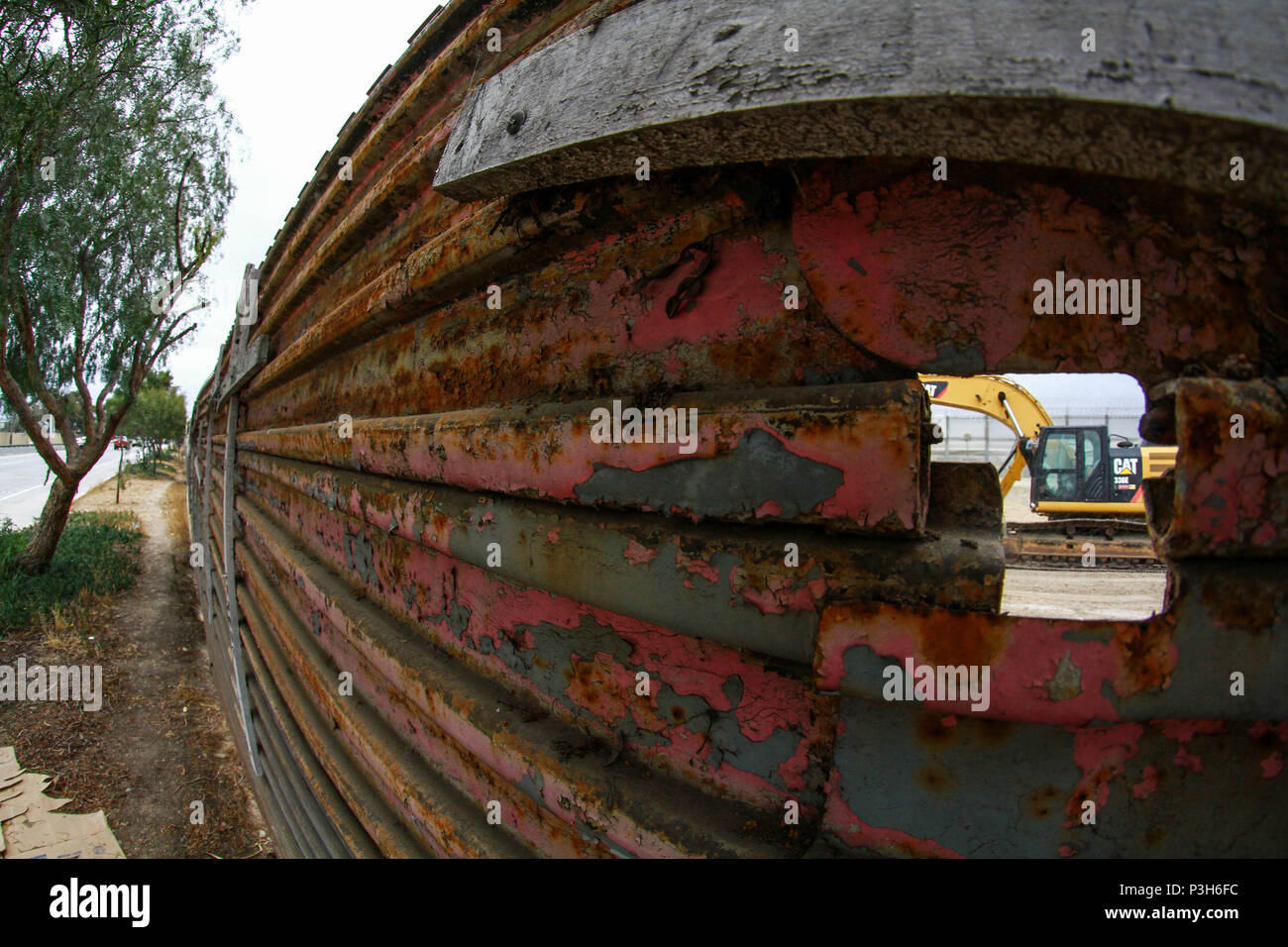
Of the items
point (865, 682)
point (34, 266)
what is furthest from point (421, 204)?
point (34, 266)

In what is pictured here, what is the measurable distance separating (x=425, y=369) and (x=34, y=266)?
1430 centimetres

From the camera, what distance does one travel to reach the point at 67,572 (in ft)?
35.7

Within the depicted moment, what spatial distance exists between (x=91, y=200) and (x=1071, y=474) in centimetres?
1889

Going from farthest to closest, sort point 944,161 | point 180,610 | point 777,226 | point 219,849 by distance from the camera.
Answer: point 180,610, point 219,849, point 777,226, point 944,161

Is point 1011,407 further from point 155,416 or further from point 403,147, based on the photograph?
point 155,416

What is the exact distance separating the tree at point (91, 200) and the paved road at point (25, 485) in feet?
20.8

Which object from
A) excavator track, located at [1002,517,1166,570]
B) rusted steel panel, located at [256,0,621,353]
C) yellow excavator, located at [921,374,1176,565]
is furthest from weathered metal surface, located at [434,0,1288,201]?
excavator track, located at [1002,517,1166,570]

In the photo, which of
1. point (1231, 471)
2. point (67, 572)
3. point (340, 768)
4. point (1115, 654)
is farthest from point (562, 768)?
point (67, 572)

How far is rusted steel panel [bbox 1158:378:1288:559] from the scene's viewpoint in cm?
74

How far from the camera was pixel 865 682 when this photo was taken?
87 cm

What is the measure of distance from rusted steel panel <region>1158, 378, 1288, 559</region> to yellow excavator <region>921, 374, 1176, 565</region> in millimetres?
10362
